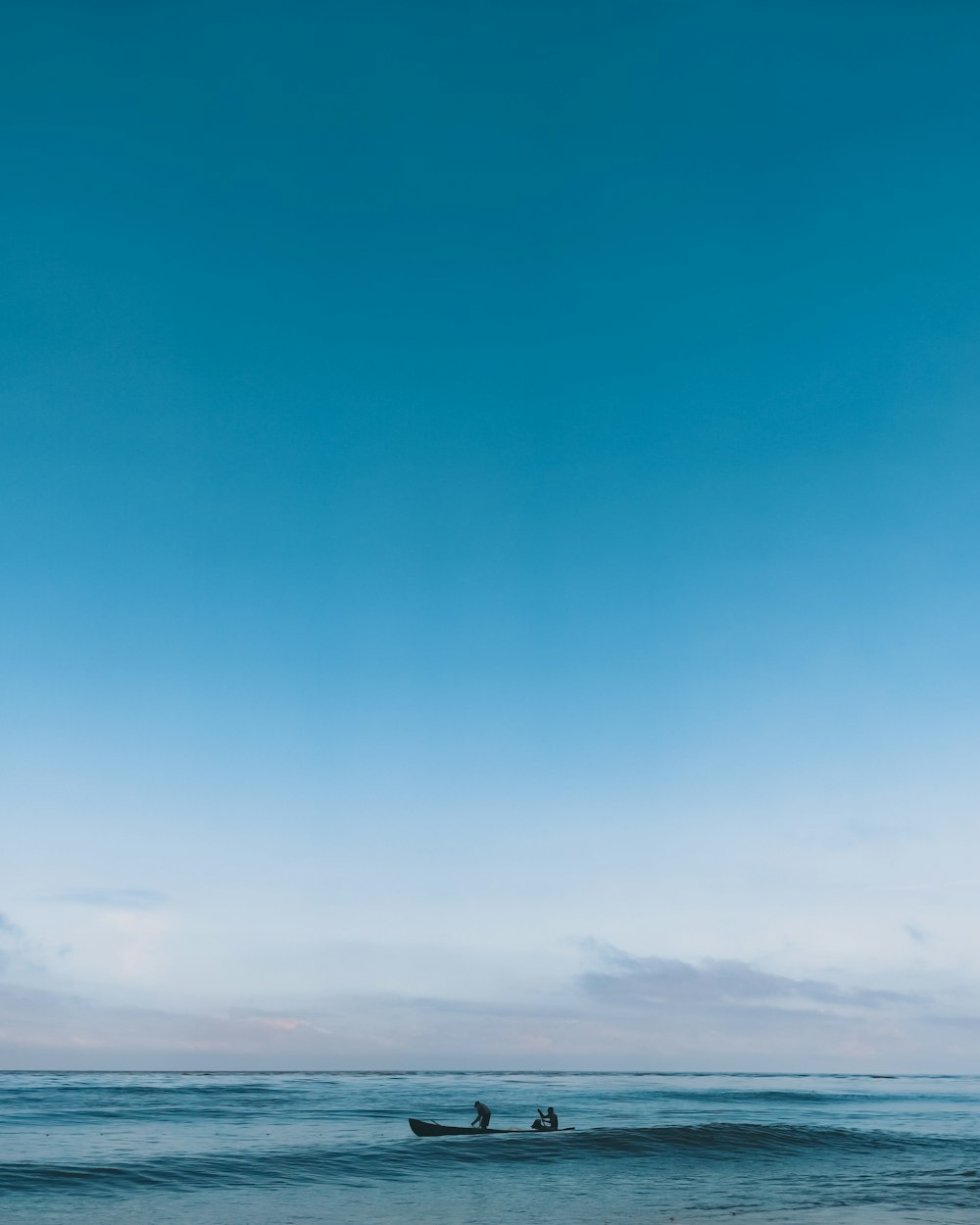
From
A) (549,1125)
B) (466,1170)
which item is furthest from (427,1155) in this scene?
(549,1125)

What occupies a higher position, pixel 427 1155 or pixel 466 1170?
pixel 466 1170

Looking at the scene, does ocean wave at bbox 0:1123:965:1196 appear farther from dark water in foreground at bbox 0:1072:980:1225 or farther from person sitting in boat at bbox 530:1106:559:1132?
person sitting in boat at bbox 530:1106:559:1132

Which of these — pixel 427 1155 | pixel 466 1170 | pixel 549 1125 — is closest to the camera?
pixel 466 1170

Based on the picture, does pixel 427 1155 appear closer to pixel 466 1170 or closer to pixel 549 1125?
pixel 466 1170

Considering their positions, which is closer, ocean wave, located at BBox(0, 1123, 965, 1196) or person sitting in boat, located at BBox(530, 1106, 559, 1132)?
ocean wave, located at BBox(0, 1123, 965, 1196)

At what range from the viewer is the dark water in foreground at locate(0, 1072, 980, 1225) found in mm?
27150

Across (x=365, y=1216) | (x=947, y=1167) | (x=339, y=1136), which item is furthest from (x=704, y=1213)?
(x=339, y=1136)

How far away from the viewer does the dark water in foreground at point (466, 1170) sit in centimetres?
2715

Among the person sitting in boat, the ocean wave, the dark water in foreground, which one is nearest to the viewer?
the dark water in foreground

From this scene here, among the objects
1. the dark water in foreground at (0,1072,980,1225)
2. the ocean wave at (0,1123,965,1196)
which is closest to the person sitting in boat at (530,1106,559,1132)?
the ocean wave at (0,1123,965,1196)

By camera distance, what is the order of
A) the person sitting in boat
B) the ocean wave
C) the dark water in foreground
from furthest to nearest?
the person sitting in boat → the ocean wave → the dark water in foreground

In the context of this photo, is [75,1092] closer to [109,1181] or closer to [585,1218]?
[109,1181]

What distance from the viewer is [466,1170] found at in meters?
36.0

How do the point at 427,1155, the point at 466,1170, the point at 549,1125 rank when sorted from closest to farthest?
the point at 466,1170
the point at 427,1155
the point at 549,1125
